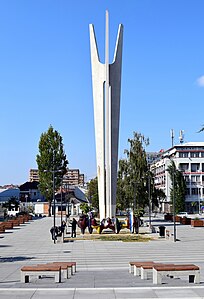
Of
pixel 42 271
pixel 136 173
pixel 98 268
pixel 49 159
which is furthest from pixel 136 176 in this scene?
pixel 42 271

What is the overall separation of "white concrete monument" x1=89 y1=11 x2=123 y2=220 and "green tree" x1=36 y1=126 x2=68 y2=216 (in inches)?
1365

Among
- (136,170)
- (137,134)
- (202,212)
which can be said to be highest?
(137,134)

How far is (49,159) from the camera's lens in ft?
263

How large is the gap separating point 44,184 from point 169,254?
56.4m

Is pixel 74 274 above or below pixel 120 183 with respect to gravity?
below

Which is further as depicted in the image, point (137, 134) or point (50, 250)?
point (137, 134)

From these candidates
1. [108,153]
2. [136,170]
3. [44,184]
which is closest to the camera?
[108,153]

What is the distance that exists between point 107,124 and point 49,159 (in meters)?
37.9

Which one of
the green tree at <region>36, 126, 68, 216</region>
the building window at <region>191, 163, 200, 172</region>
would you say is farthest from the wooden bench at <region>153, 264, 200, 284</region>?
the building window at <region>191, 163, 200, 172</region>

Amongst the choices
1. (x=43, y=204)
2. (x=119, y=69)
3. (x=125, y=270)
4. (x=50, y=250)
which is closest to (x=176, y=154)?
(x=43, y=204)

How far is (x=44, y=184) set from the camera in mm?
78812

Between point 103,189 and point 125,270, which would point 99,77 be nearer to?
point 103,189

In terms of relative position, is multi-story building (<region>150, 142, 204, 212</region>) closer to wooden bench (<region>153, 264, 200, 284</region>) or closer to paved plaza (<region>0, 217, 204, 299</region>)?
paved plaza (<region>0, 217, 204, 299</region>)

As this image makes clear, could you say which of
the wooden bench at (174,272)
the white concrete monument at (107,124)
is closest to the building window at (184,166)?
the white concrete monument at (107,124)
